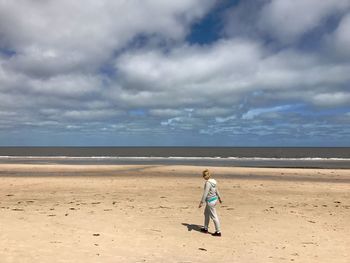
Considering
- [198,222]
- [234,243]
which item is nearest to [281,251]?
[234,243]

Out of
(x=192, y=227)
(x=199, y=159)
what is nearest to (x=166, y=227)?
(x=192, y=227)

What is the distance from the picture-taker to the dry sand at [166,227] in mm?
9297

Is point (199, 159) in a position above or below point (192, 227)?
above

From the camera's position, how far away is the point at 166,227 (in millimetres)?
12398

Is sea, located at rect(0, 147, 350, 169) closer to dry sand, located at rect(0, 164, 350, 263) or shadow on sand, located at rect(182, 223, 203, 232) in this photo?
dry sand, located at rect(0, 164, 350, 263)

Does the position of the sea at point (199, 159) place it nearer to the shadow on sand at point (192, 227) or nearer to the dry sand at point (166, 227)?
the dry sand at point (166, 227)

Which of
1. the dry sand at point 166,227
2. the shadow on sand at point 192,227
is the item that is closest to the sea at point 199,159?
the dry sand at point 166,227

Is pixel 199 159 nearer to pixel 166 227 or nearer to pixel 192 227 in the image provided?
pixel 192 227

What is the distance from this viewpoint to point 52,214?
1405 centimetres

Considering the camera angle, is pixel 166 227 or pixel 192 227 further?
pixel 192 227

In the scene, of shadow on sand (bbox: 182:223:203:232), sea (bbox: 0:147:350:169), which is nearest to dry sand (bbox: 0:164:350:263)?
shadow on sand (bbox: 182:223:203:232)

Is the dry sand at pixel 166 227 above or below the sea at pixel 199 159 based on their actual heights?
below

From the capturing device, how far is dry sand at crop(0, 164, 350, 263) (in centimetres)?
930

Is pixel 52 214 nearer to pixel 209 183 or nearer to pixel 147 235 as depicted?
pixel 147 235
